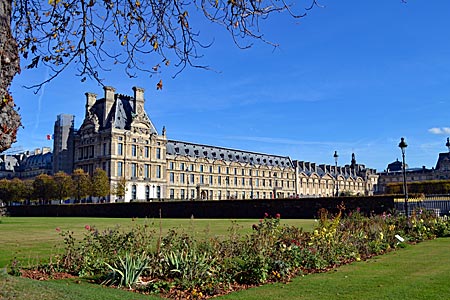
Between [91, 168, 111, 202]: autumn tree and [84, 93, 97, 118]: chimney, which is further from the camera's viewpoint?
[84, 93, 97, 118]: chimney

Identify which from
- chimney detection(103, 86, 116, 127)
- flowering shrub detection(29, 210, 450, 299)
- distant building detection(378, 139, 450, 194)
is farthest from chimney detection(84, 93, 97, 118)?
flowering shrub detection(29, 210, 450, 299)

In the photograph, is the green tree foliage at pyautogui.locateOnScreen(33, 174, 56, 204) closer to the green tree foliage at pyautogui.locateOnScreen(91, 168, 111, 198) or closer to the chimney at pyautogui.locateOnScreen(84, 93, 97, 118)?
the green tree foliage at pyautogui.locateOnScreen(91, 168, 111, 198)

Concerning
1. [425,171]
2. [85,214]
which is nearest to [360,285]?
[85,214]

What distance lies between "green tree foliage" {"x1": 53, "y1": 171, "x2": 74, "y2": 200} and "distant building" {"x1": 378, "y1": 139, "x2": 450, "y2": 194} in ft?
223

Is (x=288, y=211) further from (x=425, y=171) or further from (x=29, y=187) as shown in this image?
(x=425, y=171)

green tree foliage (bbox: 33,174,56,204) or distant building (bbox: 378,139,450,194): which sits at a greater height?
distant building (bbox: 378,139,450,194)

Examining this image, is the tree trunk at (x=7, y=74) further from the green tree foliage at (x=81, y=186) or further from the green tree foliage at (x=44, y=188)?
the green tree foliage at (x=81, y=186)

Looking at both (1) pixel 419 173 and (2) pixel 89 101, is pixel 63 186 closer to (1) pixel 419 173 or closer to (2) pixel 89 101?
(2) pixel 89 101

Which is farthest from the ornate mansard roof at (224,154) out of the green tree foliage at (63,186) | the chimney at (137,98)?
the green tree foliage at (63,186)

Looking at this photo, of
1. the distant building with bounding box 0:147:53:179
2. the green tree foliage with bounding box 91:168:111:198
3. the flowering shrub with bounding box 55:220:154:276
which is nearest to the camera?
the flowering shrub with bounding box 55:220:154:276

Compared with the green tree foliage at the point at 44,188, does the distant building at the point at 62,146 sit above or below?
above

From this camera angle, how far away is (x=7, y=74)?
4.30 metres

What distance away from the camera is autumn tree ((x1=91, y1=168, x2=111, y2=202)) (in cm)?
6700

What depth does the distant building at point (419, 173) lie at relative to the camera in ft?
378
